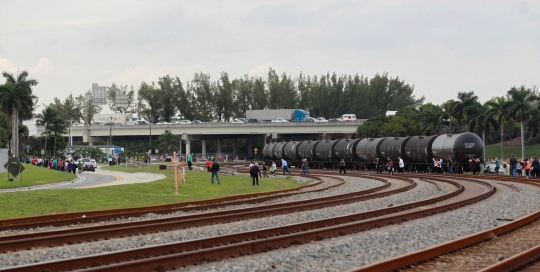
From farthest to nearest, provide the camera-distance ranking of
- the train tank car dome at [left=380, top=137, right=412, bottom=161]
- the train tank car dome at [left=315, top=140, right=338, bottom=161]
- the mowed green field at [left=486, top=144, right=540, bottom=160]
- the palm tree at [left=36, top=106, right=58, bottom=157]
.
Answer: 1. the palm tree at [left=36, top=106, right=58, bottom=157]
2. the mowed green field at [left=486, top=144, right=540, bottom=160]
3. the train tank car dome at [left=315, top=140, right=338, bottom=161]
4. the train tank car dome at [left=380, top=137, right=412, bottom=161]

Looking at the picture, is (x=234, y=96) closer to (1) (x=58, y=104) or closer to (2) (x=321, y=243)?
(1) (x=58, y=104)

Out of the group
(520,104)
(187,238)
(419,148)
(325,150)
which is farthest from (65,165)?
(187,238)

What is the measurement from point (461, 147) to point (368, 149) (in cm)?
1399

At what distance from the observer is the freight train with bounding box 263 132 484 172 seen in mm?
53469

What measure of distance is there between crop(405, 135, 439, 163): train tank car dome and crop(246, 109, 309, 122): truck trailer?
8484cm

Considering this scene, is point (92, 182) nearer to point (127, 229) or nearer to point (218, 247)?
point (127, 229)

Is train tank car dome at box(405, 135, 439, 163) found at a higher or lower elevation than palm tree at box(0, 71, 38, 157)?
lower

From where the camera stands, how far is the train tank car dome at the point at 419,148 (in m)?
56.5

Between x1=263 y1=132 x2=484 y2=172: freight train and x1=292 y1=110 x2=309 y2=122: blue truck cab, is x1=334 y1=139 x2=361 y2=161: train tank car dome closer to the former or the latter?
x1=263 y1=132 x2=484 y2=172: freight train

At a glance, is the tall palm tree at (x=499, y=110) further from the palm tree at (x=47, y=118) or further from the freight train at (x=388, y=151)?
the palm tree at (x=47, y=118)

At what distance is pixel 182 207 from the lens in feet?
82.4

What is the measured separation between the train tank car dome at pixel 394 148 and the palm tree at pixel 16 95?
4453 cm

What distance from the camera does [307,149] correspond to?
78.8m

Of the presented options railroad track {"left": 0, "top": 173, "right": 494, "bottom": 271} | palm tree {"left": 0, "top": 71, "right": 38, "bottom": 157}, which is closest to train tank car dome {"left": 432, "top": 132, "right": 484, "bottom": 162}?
railroad track {"left": 0, "top": 173, "right": 494, "bottom": 271}
